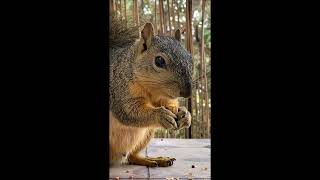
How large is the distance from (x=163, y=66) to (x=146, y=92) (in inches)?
6.7

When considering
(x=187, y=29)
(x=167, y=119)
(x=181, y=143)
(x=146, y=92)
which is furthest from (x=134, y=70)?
(x=181, y=143)

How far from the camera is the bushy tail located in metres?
2.69

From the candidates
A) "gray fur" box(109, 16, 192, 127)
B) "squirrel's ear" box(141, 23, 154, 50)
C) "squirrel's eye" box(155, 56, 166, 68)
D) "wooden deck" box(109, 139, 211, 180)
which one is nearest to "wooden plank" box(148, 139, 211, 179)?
"wooden deck" box(109, 139, 211, 180)

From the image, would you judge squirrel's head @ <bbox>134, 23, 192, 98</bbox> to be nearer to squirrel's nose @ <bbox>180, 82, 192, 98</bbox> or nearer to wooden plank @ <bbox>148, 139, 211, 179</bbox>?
squirrel's nose @ <bbox>180, 82, 192, 98</bbox>

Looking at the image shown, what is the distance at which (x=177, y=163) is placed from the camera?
253 cm

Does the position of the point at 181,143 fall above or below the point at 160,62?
below

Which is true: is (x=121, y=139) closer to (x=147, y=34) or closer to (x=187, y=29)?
(x=147, y=34)

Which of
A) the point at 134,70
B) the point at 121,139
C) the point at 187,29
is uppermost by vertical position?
the point at 187,29

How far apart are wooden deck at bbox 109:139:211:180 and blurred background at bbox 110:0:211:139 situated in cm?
22

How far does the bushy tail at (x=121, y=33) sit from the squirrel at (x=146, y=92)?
0.43 feet

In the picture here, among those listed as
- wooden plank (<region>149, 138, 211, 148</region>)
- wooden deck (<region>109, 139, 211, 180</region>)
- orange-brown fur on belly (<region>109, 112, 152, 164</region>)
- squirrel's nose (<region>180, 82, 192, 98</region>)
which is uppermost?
squirrel's nose (<region>180, 82, 192, 98</region>)

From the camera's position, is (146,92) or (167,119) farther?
(146,92)
